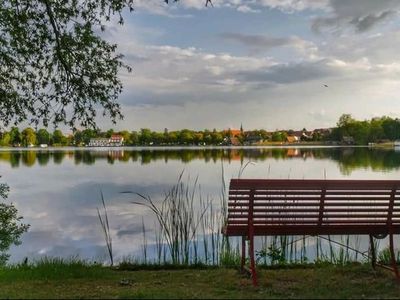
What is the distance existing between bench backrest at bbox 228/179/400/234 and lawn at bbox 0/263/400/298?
1.80 ft

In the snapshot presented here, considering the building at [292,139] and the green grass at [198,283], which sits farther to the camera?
the building at [292,139]

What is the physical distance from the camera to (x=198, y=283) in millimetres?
5016

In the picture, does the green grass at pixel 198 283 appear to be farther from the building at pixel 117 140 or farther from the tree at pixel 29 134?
the building at pixel 117 140

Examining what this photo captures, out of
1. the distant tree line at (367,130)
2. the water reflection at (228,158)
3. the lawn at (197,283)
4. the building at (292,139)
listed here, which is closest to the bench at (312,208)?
the lawn at (197,283)

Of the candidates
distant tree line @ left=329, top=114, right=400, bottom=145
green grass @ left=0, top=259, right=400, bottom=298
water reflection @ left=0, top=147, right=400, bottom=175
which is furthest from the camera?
distant tree line @ left=329, top=114, right=400, bottom=145

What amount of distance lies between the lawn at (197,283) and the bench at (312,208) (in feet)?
0.91

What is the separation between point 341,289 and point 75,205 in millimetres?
16552

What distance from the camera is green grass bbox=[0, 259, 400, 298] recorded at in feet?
14.6

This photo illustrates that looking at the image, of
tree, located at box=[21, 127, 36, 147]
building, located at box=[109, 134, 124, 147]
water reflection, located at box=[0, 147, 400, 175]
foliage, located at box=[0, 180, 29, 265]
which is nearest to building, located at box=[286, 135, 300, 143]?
building, located at box=[109, 134, 124, 147]

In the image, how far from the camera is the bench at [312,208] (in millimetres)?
5004

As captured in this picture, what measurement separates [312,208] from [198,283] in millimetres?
1389

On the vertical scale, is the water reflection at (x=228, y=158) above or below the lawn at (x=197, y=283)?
below

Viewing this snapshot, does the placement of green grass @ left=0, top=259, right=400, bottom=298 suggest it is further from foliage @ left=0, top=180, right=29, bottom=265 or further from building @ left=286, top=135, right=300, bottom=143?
building @ left=286, top=135, right=300, bottom=143

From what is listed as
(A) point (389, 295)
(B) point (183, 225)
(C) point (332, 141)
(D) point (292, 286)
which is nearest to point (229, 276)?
(D) point (292, 286)
